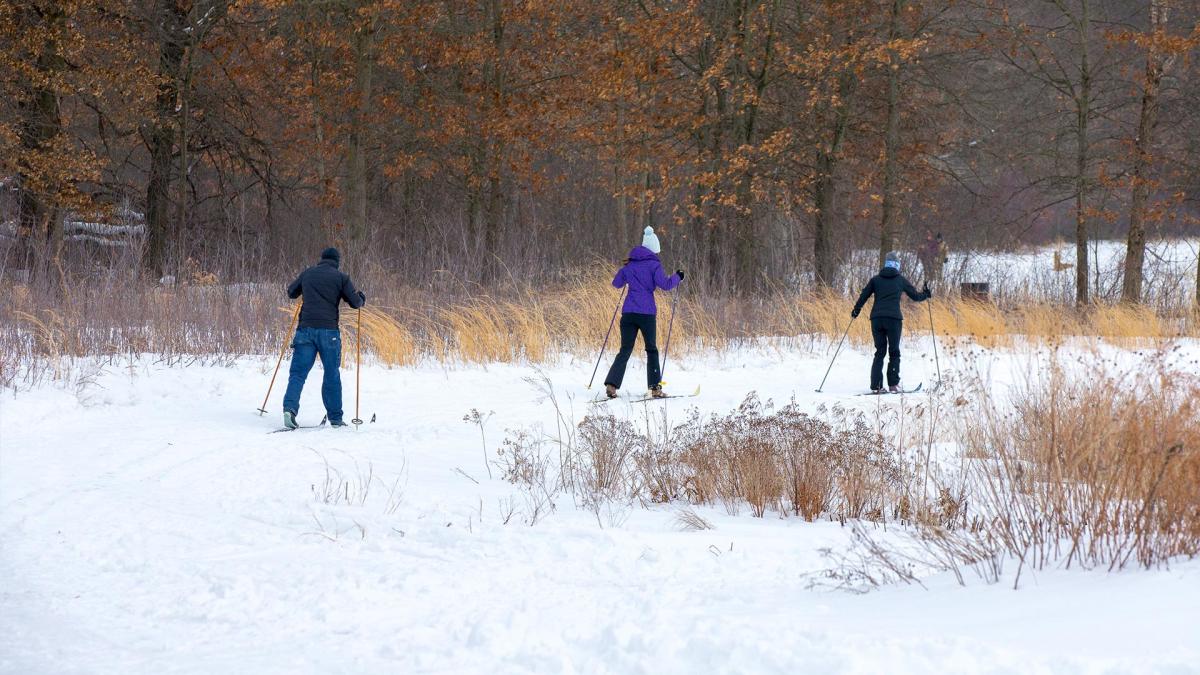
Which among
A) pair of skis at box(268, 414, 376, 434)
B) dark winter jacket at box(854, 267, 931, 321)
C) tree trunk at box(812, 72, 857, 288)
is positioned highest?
tree trunk at box(812, 72, 857, 288)

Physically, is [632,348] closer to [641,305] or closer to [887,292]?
[641,305]

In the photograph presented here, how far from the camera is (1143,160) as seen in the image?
19969 mm

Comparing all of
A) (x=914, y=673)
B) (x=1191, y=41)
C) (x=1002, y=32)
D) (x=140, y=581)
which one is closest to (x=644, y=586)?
(x=914, y=673)

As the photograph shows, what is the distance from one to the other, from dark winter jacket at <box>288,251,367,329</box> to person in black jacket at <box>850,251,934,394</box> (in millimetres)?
5930

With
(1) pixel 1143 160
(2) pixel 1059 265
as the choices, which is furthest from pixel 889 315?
(2) pixel 1059 265

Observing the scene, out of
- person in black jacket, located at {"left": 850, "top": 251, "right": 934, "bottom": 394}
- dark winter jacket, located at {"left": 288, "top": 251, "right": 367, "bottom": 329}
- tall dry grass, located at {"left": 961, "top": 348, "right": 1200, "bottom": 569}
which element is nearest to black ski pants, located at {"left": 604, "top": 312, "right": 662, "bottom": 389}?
person in black jacket, located at {"left": 850, "top": 251, "right": 934, "bottom": 394}

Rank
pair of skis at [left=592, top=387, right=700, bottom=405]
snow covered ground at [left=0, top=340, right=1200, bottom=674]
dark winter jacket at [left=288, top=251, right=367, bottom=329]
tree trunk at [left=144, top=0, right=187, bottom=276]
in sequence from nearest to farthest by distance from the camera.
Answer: snow covered ground at [left=0, top=340, right=1200, bottom=674], dark winter jacket at [left=288, top=251, right=367, bottom=329], pair of skis at [left=592, top=387, right=700, bottom=405], tree trunk at [left=144, top=0, right=187, bottom=276]

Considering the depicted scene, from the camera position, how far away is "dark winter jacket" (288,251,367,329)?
10.7m

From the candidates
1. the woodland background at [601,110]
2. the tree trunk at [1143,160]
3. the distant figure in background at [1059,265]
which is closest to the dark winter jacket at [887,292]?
the woodland background at [601,110]

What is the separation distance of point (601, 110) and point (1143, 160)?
11.6m

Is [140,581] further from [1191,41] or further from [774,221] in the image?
[774,221]

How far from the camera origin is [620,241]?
2681 centimetres

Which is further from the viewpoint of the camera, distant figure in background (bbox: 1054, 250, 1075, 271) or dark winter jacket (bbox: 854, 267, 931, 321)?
distant figure in background (bbox: 1054, 250, 1075, 271)

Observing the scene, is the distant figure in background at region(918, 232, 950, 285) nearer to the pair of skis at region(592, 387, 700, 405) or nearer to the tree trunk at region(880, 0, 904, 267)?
the tree trunk at region(880, 0, 904, 267)
